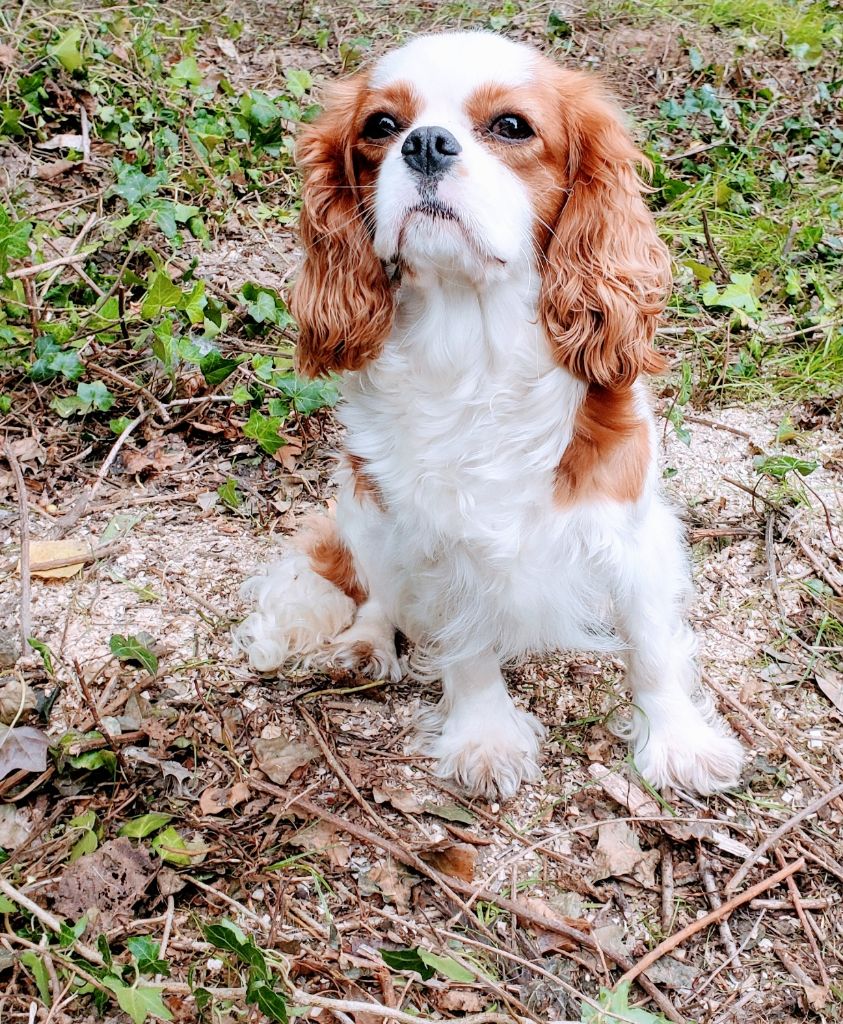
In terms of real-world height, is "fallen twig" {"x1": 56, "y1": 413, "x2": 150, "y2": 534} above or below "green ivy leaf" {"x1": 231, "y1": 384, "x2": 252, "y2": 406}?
below

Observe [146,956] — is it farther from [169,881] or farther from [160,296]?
[160,296]

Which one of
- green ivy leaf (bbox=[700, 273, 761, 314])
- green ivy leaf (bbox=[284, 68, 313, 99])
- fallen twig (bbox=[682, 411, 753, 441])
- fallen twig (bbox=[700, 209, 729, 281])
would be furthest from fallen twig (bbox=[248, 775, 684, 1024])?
green ivy leaf (bbox=[284, 68, 313, 99])

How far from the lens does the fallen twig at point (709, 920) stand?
6.91ft

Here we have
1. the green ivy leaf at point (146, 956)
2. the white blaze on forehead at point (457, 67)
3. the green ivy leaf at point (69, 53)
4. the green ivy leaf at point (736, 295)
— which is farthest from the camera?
the green ivy leaf at point (69, 53)

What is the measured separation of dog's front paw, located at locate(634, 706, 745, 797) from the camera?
251 centimetres

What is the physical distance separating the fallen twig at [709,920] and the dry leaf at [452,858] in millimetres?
414

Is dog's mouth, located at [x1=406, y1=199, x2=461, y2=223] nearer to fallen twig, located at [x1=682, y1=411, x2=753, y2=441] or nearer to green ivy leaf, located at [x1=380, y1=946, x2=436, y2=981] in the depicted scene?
green ivy leaf, located at [x1=380, y1=946, x2=436, y2=981]

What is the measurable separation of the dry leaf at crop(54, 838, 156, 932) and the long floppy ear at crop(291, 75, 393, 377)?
1.19 m

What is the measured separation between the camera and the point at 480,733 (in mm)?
2568

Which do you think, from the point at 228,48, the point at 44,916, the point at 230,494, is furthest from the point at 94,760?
the point at 228,48

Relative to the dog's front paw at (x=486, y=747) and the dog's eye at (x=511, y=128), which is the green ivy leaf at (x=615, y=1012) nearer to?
the dog's front paw at (x=486, y=747)

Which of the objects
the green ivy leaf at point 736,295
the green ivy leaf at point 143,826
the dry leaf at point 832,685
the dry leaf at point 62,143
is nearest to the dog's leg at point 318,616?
the green ivy leaf at point 143,826

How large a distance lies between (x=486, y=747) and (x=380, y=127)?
1.45 m

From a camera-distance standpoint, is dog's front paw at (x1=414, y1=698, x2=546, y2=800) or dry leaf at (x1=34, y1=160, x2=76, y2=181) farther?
dry leaf at (x1=34, y1=160, x2=76, y2=181)
